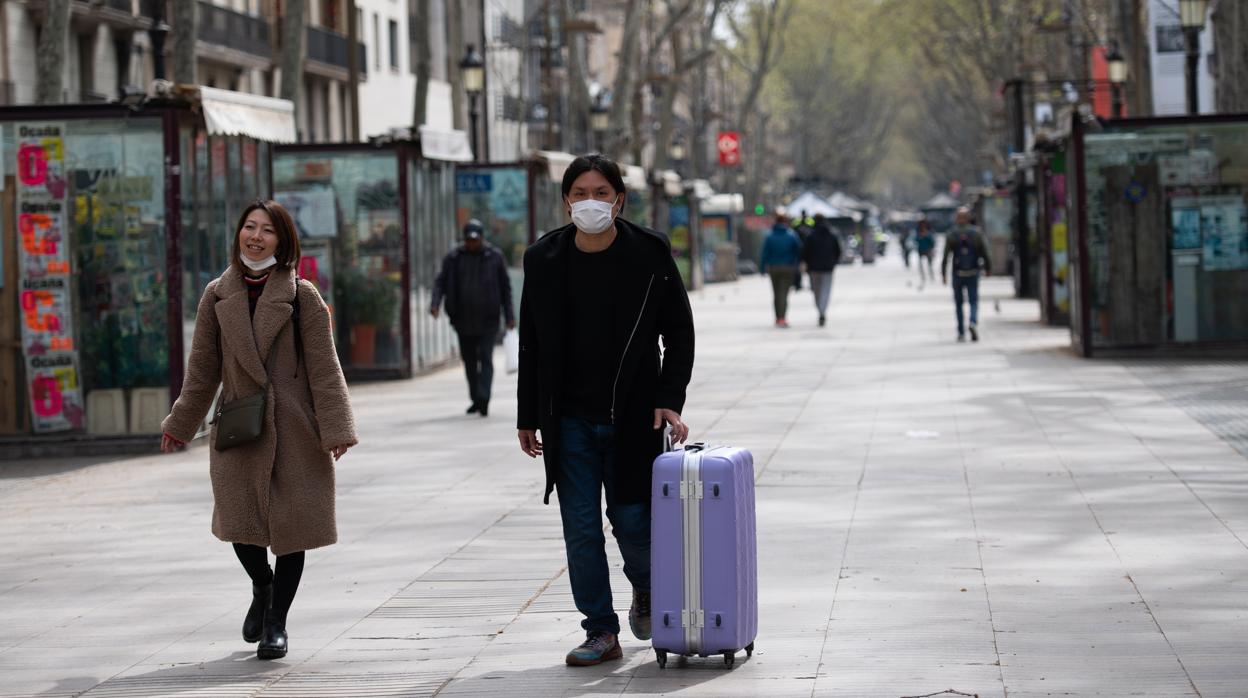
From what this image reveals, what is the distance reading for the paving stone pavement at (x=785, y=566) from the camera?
6.76 metres

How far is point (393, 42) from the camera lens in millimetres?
59219

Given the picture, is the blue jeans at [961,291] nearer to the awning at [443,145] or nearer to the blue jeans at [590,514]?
the awning at [443,145]

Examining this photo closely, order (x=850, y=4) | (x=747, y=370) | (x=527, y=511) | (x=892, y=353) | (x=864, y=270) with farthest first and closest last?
1. (x=850, y=4)
2. (x=864, y=270)
3. (x=892, y=353)
4. (x=747, y=370)
5. (x=527, y=511)

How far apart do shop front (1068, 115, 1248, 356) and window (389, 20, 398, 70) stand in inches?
1574

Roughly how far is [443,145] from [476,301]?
5.85 metres

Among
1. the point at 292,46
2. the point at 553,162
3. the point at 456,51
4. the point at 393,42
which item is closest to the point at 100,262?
the point at 292,46

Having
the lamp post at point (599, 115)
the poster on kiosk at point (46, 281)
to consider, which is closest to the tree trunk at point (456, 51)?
the lamp post at point (599, 115)

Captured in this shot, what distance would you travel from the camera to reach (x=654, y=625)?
6.68m

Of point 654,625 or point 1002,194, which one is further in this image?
point 1002,194

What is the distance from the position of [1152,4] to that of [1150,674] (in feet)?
143

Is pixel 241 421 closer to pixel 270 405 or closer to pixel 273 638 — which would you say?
pixel 270 405

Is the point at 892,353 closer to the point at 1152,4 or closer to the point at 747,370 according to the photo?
the point at 747,370

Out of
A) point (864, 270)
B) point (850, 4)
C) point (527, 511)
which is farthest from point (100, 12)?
point (850, 4)

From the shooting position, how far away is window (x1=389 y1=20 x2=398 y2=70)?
193 feet
